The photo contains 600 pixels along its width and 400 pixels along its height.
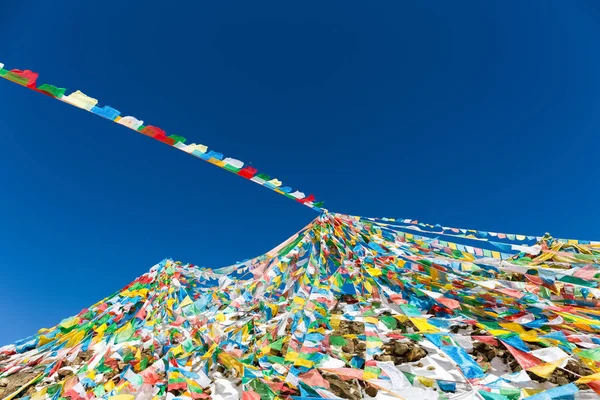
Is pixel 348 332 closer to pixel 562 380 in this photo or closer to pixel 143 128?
pixel 562 380

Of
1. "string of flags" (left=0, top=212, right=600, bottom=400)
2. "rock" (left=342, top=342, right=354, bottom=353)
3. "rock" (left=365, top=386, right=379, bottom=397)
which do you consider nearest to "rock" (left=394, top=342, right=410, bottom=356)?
"string of flags" (left=0, top=212, right=600, bottom=400)

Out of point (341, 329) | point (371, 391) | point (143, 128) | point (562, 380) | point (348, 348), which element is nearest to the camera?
point (562, 380)

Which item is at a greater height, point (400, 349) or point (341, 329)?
point (341, 329)

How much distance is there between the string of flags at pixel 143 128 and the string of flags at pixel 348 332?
6.68ft

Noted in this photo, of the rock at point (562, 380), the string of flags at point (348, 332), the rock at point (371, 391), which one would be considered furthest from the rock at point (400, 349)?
the rock at point (562, 380)

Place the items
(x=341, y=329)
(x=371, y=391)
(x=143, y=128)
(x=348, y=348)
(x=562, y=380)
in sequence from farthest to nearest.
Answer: (x=341, y=329) → (x=348, y=348) → (x=143, y=128) → (x=371, y=391) → (x=562, y=380)

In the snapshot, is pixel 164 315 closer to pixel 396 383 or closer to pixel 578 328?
pixel 396 383

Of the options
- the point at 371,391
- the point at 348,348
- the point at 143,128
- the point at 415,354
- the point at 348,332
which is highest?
the point at 143,128

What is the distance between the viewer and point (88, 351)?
587cm

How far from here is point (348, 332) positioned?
220 inches

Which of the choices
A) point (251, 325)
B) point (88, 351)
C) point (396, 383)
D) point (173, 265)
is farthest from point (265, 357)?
point (173, 265)

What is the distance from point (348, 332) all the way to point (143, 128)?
4.62 meters

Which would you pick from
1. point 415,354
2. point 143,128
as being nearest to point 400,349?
point 415,354

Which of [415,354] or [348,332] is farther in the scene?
[348,332]
